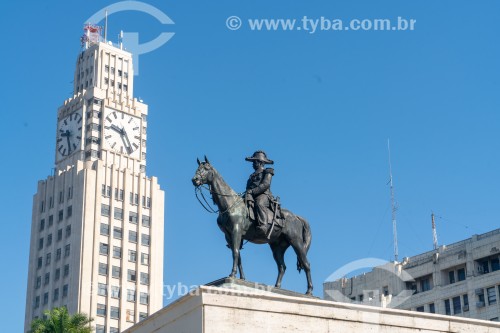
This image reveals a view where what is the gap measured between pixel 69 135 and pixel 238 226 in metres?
106

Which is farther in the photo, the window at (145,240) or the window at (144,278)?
the window at (145,240)

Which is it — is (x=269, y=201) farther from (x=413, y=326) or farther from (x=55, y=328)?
(x=55, y=328)

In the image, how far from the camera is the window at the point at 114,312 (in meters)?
117

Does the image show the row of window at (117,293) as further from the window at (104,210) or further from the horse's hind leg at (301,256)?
the horse's hind leg at (301,256)

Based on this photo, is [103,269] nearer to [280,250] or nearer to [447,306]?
[447,306]

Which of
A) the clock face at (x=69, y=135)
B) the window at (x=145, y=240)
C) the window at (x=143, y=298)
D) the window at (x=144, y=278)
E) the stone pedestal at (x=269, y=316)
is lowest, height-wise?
the stone pedestal at (x=269, y=316)

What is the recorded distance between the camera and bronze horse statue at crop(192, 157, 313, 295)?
89.9 ft

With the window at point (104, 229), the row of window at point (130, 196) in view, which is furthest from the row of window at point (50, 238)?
the row of window at point (130, 196)

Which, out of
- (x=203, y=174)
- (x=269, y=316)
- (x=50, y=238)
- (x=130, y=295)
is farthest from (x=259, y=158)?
(x=50, y=238)

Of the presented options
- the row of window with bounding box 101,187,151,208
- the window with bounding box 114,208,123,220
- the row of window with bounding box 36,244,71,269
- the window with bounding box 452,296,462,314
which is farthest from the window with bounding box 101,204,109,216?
the window with bounding box 452,296,462,314

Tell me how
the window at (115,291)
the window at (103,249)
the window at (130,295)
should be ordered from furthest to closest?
the window at (103,249) < the window at (130,295) < the window at (115,291)

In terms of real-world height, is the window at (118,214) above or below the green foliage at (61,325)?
above

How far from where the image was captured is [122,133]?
5133 inches

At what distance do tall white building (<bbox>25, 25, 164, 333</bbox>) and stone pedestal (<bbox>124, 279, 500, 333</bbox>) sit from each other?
296 ft
